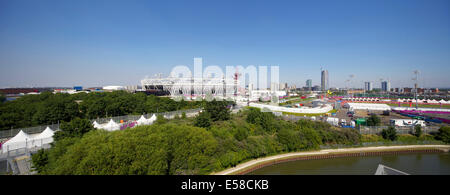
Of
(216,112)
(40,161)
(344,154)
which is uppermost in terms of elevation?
(216,112)

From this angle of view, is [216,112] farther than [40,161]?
Yes

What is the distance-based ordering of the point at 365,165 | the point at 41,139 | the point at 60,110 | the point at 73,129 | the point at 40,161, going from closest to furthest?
the point at 40,161
the point at 41,139
the point at 73,129
the point at 365,165
the point at 60,110

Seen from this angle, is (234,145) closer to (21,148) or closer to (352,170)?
(352,170)

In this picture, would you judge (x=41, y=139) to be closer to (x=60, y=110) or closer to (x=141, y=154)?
(x=60, y=110)

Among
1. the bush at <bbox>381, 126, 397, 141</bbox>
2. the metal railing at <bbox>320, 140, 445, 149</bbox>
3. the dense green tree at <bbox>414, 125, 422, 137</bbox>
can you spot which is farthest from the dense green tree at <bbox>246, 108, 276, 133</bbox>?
the dense green tree at <bbox>414, 125, 422, 137</bbox>

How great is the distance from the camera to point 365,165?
31.7ft

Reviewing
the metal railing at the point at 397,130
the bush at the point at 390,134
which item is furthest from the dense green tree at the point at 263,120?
the bush at the point at 390,134

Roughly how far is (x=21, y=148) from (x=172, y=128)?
6.66 meters

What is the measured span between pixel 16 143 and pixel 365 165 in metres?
16.5

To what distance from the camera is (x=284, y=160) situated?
9719 mm

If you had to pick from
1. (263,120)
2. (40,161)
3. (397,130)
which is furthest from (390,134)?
(40,161)

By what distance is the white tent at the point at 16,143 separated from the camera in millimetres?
7508

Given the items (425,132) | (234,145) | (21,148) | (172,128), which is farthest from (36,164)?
(425,132)
